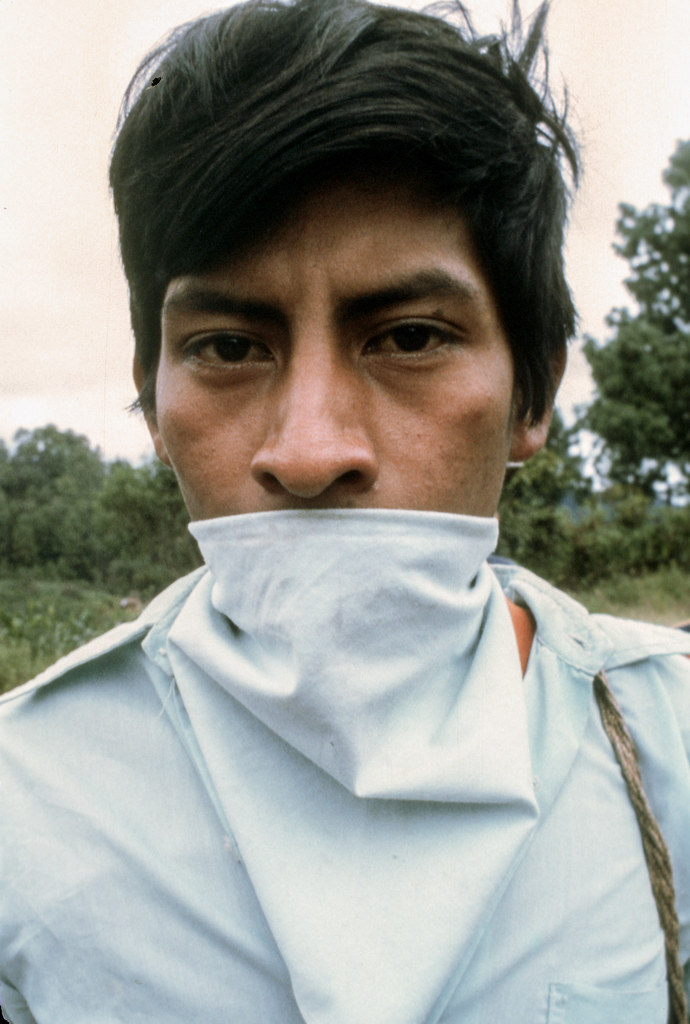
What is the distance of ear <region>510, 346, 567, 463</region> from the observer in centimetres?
154

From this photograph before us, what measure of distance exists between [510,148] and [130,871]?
1395 mm

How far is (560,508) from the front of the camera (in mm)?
12562

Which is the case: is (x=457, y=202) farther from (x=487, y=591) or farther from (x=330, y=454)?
(x=487, y=591)

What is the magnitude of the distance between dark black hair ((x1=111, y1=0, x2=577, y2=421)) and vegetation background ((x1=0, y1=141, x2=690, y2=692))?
232cm

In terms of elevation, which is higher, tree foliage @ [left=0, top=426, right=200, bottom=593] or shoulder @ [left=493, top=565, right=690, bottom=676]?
tree foliage @ [left=0, top=426, right=200, bottom=593]

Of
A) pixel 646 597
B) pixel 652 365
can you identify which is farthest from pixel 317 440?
pixel 652 365

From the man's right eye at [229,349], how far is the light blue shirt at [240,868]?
0.51 m

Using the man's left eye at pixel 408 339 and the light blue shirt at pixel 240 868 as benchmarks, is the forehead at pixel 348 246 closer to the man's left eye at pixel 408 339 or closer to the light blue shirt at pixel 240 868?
the man's left eye at pixel 408 339

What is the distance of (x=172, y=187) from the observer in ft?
4.02

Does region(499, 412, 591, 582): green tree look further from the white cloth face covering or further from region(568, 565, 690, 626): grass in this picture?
the white cloth face covering

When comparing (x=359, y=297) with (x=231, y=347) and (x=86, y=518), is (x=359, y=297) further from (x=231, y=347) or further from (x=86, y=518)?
(x=86, y=518)

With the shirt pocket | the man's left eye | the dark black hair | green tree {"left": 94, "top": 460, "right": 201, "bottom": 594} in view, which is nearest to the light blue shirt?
the shirt pocket

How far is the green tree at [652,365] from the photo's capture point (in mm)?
17672

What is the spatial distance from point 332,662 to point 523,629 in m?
0.61
